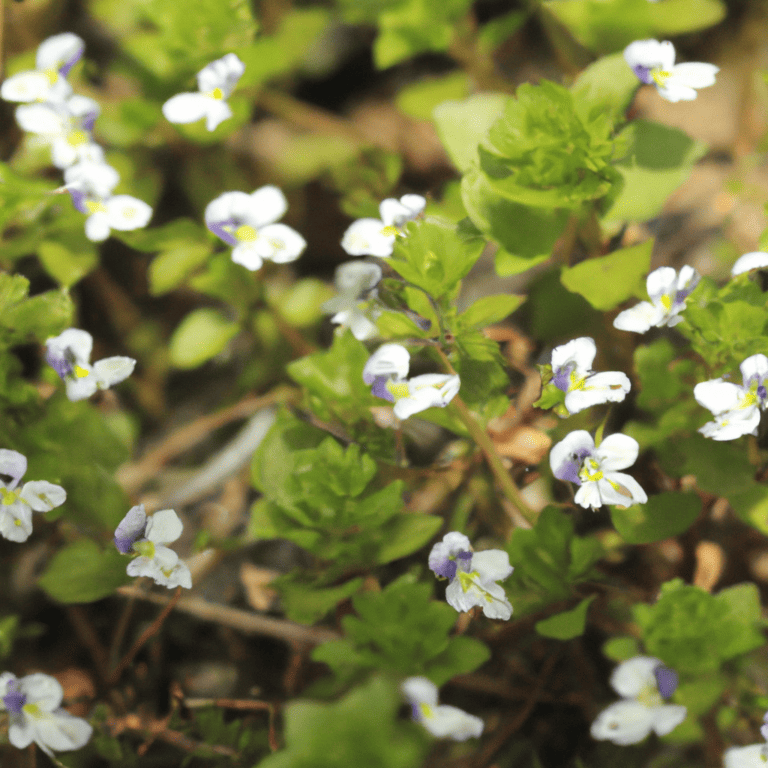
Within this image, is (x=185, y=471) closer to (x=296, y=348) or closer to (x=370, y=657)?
(x=296, y=348)

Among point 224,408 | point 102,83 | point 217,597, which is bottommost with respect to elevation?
point 217,597

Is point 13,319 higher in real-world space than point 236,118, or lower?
lower

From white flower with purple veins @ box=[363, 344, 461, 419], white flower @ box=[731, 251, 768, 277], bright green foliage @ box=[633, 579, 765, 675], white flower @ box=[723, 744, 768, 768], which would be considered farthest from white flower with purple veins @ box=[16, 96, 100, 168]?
white flower @ box=[723, 744, 768, 768]

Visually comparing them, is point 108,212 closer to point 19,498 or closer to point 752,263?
point 19,498

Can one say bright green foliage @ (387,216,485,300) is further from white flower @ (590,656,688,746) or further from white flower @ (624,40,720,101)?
white flower @ (590,656,688,746)

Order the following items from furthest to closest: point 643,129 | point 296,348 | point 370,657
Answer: point 296,348
point 643,129
point 370,657

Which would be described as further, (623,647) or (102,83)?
(102,83)

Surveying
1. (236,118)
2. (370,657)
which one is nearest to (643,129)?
(236,118)

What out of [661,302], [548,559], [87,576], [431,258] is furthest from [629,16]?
[87,576]

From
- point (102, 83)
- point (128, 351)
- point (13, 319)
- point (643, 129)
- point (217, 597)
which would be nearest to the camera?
point (13, 319)
